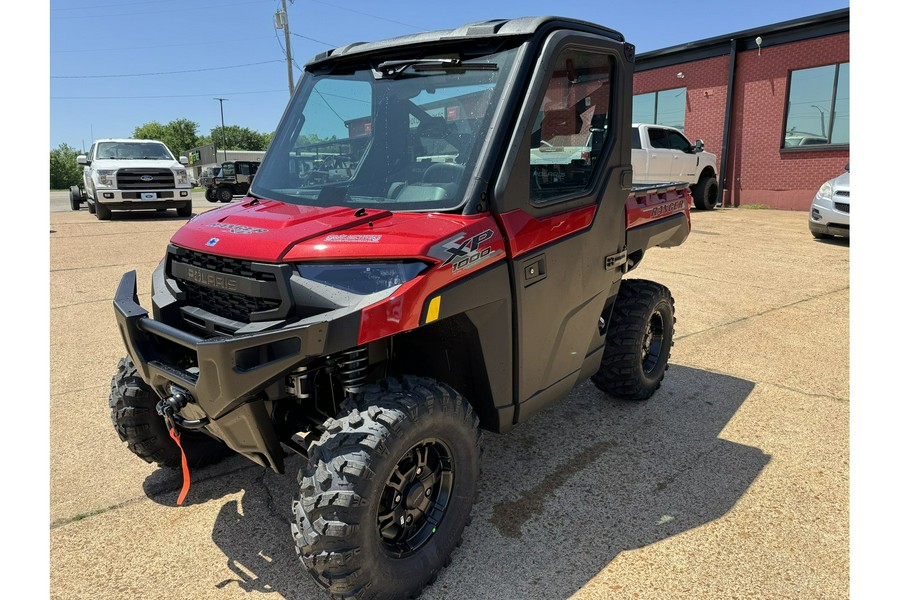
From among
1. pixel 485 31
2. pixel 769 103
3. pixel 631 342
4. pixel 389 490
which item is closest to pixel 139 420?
pixel 389 490

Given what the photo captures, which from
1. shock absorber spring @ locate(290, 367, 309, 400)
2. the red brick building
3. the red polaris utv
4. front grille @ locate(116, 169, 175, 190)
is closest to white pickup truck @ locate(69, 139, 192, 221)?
front grille @ locate(116, 169, 175, 190)

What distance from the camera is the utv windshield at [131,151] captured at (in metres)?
16.1

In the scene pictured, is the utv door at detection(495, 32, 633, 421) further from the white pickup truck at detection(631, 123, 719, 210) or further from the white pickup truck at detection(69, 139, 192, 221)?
the white pickup truck at detection(69, 139, 192, 221)

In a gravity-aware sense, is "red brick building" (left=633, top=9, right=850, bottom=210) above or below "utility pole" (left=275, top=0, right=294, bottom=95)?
below

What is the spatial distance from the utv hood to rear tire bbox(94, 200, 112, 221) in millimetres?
15198

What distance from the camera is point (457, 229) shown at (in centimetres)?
248

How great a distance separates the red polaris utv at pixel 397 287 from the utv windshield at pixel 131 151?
14.9m

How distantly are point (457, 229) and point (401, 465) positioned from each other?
0.99 meters

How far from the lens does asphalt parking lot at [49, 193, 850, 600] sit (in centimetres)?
263

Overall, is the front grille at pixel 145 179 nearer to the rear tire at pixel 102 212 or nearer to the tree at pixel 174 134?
the rear tire at pixel 102 212

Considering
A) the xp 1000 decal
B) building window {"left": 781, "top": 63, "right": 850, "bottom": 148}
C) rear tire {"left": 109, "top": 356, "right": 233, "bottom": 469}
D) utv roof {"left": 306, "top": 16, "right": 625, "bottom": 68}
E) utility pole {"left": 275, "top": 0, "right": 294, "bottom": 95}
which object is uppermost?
utility pole {"left": 275, "top": 0, "right": 294, "bottom": 95}

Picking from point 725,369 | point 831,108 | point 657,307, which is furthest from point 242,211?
point 831,108

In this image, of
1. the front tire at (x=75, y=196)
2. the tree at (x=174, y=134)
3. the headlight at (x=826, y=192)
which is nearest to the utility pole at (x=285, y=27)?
the front tire at (x=75, y=196)

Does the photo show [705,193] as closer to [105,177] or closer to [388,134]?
[105,177]
